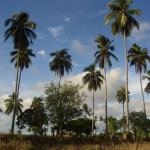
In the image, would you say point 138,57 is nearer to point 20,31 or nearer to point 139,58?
point 139,58

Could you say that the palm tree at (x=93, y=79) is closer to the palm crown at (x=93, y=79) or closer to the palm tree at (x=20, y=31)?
the palm crown at (x=93, y=79)

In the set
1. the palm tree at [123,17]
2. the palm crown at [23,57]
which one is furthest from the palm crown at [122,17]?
the palm crown at [23,57]

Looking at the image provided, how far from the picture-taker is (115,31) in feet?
180

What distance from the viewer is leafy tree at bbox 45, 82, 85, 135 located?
63656 millimetres

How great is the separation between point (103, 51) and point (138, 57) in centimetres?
712

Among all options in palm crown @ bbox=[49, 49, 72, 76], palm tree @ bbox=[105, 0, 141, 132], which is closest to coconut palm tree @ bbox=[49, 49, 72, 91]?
palm crown @ bbox=[49, 49, 72, 76]

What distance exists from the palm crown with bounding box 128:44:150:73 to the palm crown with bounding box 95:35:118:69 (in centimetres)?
369

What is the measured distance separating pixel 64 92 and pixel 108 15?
17.9 m

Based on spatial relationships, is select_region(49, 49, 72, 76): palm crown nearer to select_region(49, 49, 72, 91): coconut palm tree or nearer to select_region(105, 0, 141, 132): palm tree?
select_region(49, 49, 72, 91): coconut palm tree

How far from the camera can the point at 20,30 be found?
58938 millimetres

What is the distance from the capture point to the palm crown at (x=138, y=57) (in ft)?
230

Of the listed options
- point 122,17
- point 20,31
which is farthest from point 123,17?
point 20,31

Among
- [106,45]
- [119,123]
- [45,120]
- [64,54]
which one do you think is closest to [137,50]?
[106,45]

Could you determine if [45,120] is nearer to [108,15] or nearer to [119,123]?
[108,15]
